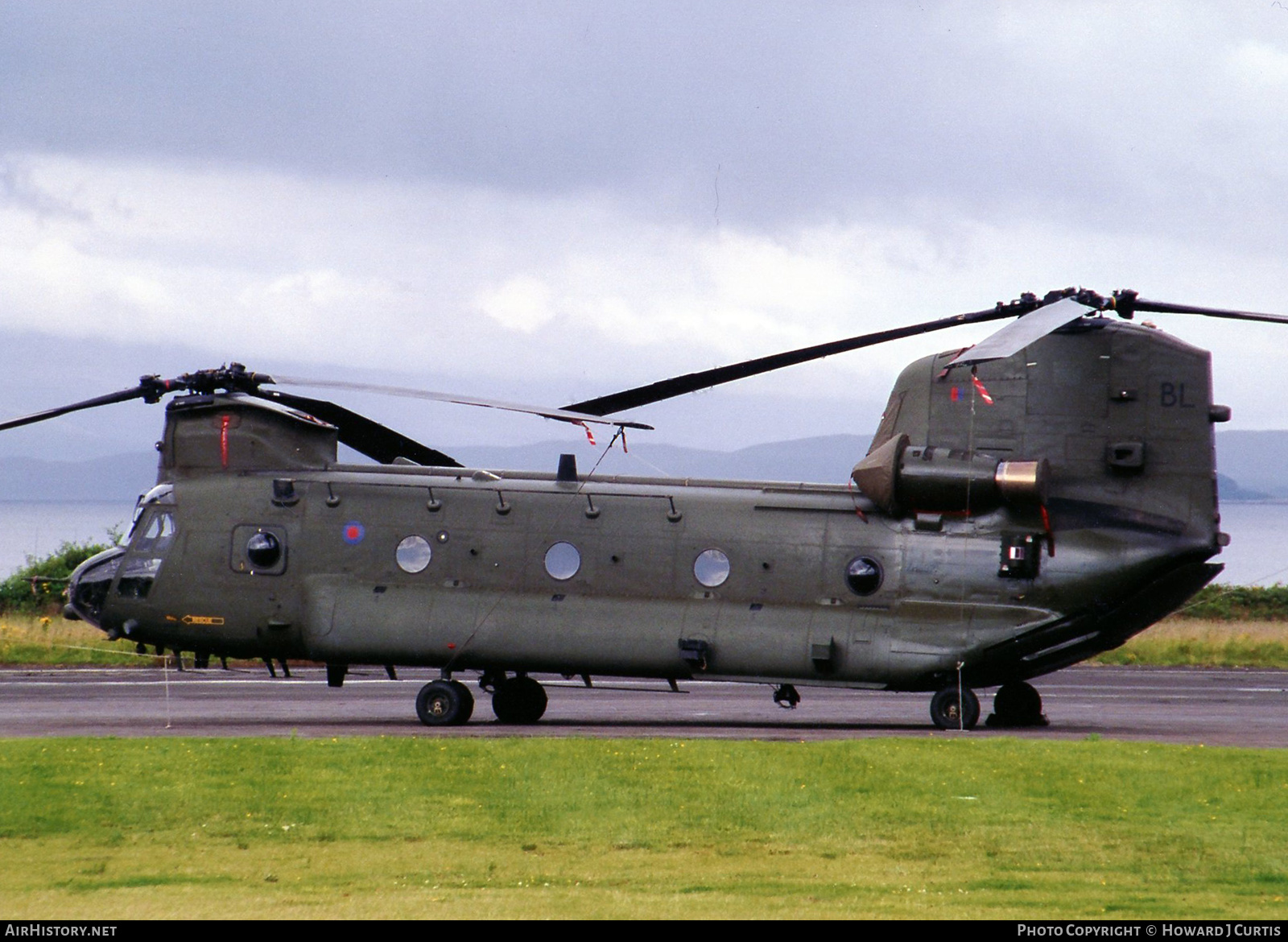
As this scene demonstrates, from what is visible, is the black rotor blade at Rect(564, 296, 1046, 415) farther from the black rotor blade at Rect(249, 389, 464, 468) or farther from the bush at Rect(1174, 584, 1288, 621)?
the bush at Rect(1174, 584, 1288, 621)

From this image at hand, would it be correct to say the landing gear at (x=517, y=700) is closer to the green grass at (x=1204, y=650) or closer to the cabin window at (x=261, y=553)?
the cabin window at (x=261, y=553)

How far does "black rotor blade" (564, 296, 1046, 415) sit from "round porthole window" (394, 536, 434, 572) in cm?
359

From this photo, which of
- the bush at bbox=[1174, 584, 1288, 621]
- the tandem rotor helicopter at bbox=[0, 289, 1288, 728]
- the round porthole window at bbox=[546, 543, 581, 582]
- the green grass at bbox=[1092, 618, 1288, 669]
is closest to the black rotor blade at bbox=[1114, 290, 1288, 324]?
the tandem rotor helicopter at bbox=[0, 289, 1288, 728]

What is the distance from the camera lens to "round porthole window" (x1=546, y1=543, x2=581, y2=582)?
22.7 meters

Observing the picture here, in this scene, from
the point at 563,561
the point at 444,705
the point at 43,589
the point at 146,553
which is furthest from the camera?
the point at 43,589

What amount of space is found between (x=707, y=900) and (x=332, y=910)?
106 inches

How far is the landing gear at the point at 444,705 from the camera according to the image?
904 inches

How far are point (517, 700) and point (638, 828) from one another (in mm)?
10231

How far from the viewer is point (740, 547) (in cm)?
2238

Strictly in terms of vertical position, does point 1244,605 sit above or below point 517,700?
above

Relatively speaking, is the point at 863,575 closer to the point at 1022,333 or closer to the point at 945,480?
the point at 945,480

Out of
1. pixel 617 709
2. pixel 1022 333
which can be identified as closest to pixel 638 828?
pixel 1022 333

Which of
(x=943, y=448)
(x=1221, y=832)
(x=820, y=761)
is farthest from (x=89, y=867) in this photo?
(x=943, y=448)

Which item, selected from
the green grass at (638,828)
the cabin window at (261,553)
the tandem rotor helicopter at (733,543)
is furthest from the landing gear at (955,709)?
the cabin window at (261,553)
